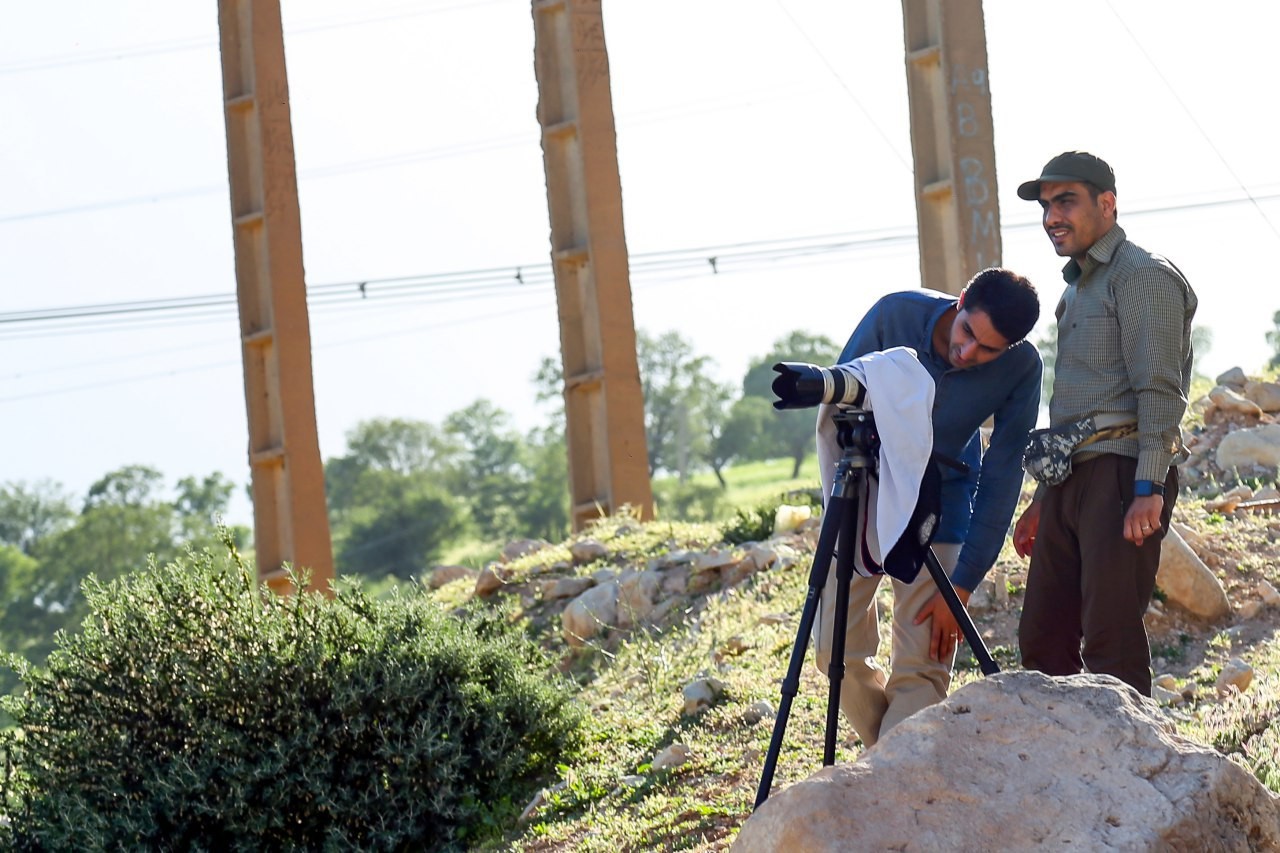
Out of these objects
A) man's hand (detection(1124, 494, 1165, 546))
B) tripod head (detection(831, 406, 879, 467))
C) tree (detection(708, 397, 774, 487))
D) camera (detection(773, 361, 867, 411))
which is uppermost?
camera (detection(773, 361, 867, 411))

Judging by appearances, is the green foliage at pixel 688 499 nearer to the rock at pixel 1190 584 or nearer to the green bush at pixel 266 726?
the rock at pixel 1190 584

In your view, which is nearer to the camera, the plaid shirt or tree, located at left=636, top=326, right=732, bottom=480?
the plaid shirt

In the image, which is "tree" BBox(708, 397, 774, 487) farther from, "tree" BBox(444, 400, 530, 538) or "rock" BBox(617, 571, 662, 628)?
"rock" BBox(617, 571, 662, 628)

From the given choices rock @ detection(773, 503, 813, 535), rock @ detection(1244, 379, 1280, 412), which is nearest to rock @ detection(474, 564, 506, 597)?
rock @ detection(773, 503, 813, 535)

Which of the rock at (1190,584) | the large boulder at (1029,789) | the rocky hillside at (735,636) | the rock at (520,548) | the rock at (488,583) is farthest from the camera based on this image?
the rock at (520,548)

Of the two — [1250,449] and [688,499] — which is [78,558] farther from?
[1250,449]

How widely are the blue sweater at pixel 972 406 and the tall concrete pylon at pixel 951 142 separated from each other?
21.9ft

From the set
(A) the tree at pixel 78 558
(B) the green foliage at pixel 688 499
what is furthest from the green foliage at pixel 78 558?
(B) the green foliage at pixel 688 499

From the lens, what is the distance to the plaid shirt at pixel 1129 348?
4.68 meters

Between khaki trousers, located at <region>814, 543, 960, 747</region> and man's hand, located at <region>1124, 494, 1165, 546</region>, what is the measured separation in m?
0.57

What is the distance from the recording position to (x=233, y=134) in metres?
15.1

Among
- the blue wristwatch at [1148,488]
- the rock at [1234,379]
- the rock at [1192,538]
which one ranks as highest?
the rock at [1234,379]

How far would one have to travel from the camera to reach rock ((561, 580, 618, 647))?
33.5 feet

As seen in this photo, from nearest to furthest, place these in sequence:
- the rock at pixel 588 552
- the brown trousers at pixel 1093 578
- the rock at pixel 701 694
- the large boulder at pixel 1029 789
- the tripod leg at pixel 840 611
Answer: the large boulder at pixel 1029 789, the tripod leg at pixel 840 611, the brown trousers at pixel 1093 578, the rock at pixel 701 694, the rock at pixel 588 552
